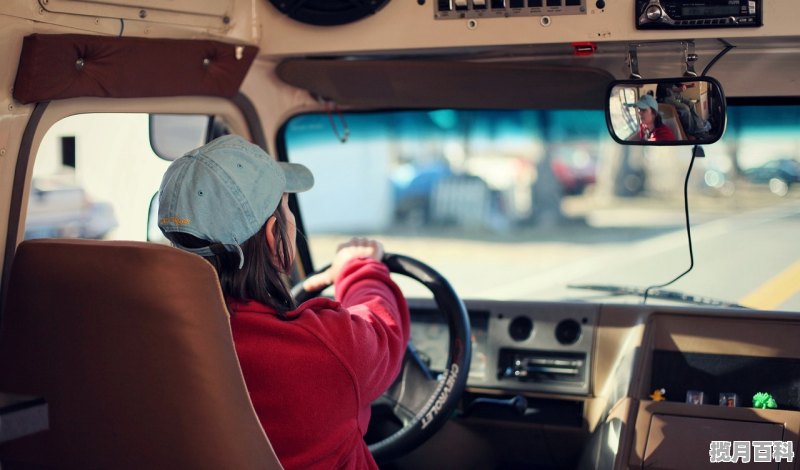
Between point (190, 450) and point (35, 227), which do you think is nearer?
point (190, 450)

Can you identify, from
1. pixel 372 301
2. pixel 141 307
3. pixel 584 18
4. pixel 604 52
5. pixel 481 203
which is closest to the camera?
pixel 141 307

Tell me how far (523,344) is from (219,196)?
1.74m

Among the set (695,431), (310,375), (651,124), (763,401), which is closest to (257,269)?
(310,375)

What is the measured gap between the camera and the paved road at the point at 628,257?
3.54 m

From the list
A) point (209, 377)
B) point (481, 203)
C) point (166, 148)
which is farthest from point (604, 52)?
point (481, 203)

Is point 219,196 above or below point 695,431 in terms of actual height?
above

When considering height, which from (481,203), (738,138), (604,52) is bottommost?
(481,203)

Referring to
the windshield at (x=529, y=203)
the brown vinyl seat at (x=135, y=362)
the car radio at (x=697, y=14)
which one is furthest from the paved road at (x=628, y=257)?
the brown vinyl seat at (x=135, y=362)

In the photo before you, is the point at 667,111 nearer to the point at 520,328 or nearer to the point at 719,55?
the point at 719,55

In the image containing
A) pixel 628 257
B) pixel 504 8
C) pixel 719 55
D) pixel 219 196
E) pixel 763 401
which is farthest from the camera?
pixel 628 257

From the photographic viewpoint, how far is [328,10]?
113 inches

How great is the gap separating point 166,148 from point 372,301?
1.24 meters

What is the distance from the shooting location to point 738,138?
381 cm

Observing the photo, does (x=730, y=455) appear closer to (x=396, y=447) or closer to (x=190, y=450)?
(x=396, y=447)
